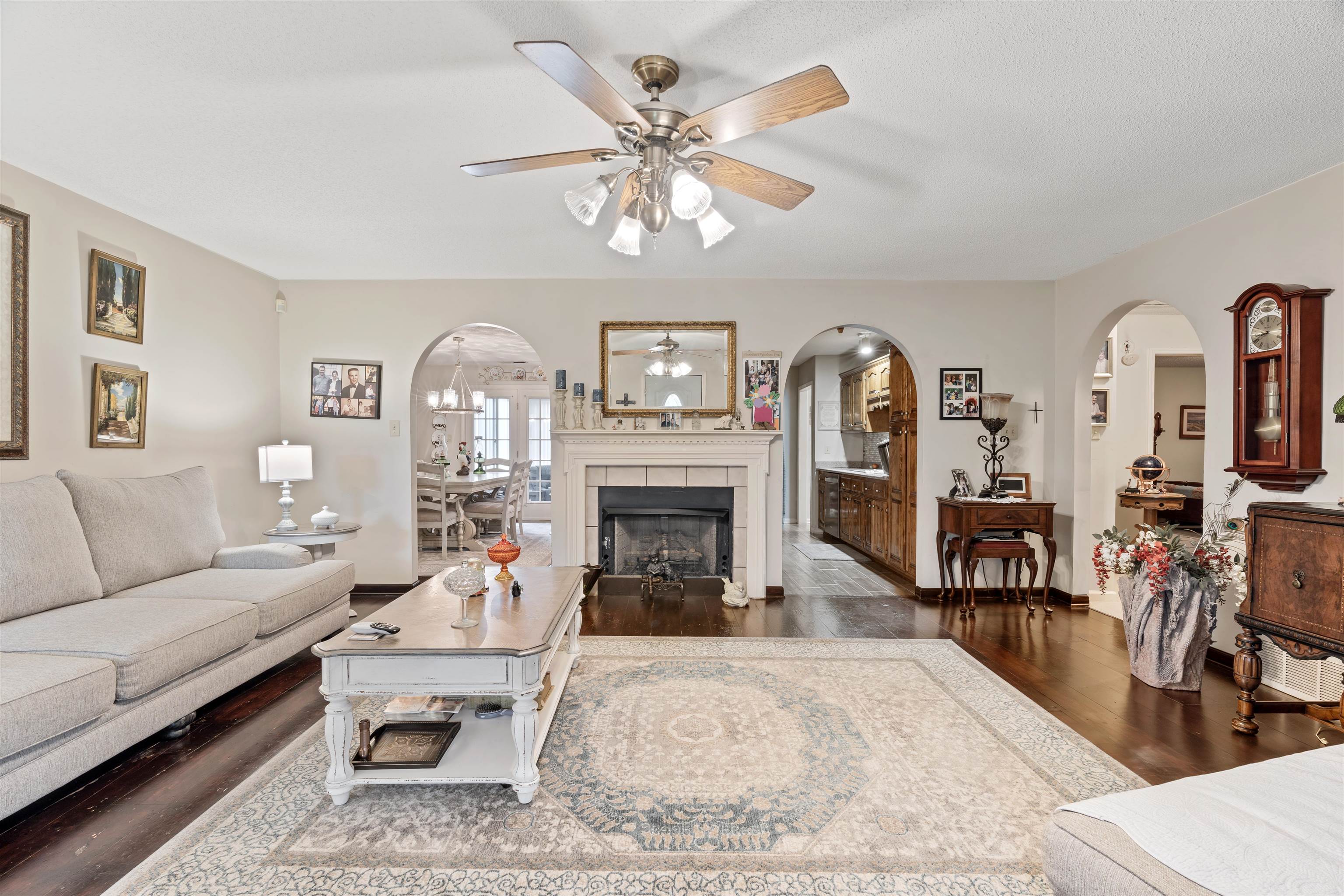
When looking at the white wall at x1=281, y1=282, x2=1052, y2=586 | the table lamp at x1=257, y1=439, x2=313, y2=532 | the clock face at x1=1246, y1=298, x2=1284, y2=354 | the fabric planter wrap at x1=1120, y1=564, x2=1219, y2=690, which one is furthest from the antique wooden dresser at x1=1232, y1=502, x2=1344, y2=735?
the table lamp at x1=257, y1=439, x2=313, y2=532

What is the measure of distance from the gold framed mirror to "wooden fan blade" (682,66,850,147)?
2697mm

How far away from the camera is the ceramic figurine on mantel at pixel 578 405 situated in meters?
4.59

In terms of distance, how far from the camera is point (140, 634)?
7.16 ft

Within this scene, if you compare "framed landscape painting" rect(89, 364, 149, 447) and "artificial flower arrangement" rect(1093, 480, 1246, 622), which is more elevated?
"framed landscape painting" rect(89, 364, 149, 447)

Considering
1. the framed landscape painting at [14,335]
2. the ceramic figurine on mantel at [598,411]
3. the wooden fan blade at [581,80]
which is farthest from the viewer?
the ceramic figurine on mantel at [598,411]

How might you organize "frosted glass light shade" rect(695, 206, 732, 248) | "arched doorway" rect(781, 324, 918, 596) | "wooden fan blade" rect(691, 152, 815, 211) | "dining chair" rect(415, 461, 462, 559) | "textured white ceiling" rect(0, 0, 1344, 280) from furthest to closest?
1. "dining chair" rect(415, 461, 462, 559)
2. "arched doorway" rect(781, 324, 918, 596)
3. "frosted glass light shade" rect(695, 206, 732, 248)
4. "wooden fan blade" rect(691, 152, 815, 211)
5. "textured white ceiling" rect(0, 0, 1344, 280)

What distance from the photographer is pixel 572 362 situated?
182 inches

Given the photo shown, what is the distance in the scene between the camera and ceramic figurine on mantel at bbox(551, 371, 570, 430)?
4598 millimetres

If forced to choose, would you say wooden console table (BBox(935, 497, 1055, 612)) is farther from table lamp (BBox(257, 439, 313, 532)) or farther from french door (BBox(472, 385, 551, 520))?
french door (BBox(472, 385, 551, 520))

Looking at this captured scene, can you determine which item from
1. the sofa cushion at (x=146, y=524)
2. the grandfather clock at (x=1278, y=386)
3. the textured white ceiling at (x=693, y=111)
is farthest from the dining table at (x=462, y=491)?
the grandfather clock at (x=1278, y=386)

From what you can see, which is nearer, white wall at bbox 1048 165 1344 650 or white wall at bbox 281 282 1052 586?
white wall at bbox 1048 165 1344 650

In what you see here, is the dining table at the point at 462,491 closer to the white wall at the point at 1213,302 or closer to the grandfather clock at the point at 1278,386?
the white wall at the point at 1213,302

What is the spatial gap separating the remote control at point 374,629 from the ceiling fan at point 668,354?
292 centimetres

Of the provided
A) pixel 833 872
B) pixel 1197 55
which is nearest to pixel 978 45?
pixel 1197 55
